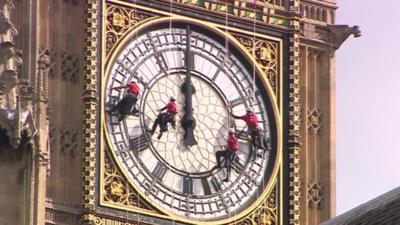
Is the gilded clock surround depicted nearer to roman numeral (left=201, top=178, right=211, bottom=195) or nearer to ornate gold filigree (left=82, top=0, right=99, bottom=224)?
ornate gold filigree (left=82, top=0, right=99, bottom=224)

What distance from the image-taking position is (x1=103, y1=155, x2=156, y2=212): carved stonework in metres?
48.4

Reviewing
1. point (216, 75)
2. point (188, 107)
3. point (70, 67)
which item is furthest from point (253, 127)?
point (70, 67)

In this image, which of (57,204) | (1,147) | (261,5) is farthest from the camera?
(261,5)

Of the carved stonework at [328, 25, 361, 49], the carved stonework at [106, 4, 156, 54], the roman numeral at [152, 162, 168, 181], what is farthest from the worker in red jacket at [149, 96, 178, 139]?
the carved stonework at [328, 25, 361, 49]

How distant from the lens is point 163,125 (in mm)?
49000

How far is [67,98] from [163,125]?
4.49 ft

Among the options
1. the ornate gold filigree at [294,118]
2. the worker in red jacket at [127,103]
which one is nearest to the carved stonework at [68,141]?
the worker in red jacket at [127,103]

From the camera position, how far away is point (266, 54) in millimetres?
50781

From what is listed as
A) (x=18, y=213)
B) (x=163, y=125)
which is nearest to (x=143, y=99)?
(x=163, y=125)

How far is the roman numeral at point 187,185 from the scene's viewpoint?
49.2 meters

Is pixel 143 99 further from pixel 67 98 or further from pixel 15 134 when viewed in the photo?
pixel 15 134

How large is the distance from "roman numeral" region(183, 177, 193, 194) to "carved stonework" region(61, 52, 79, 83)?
2.00m

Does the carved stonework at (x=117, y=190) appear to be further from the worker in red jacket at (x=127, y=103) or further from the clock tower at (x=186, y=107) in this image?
the worker in red jacket at (x=127, y=103)

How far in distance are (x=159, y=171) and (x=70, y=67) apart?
1.76m
